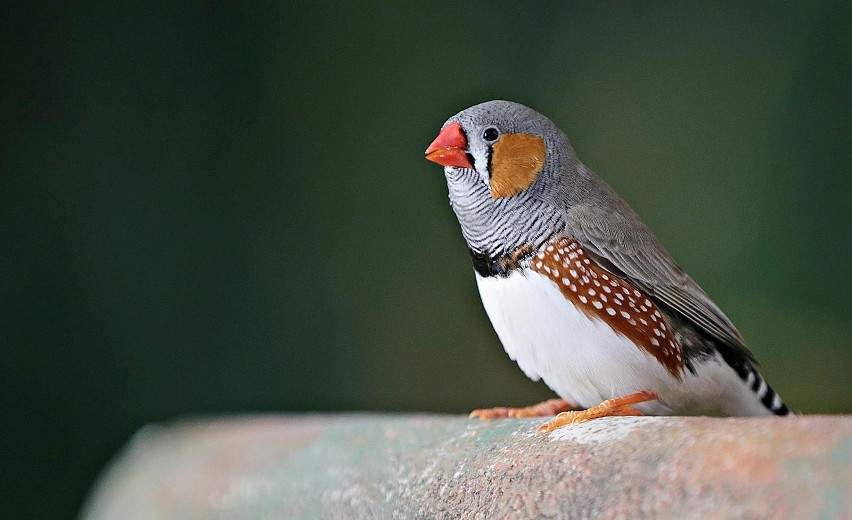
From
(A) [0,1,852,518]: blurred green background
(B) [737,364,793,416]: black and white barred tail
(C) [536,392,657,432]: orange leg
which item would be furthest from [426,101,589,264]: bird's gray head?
(A) [0,1,852,518]: blurred green background

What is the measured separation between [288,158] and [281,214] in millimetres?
163

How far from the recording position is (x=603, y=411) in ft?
4.22

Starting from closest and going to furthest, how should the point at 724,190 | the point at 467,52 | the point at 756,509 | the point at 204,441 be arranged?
the point at 756,509 < the point at 204,441 < the point at 724,190 < the point at 467,52

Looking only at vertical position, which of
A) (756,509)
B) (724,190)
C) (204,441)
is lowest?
(204,441)

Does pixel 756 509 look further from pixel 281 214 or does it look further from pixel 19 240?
pixel 19 240

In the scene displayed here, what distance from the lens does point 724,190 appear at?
235 centimetres

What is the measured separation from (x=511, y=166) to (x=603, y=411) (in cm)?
37

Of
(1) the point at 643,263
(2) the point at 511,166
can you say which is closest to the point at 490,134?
(2) the point at 511,166

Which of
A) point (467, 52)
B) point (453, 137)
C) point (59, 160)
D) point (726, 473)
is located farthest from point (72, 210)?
point (726, 473)

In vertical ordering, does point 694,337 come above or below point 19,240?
below

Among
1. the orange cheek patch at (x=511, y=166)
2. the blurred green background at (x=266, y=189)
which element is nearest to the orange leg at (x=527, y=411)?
the orange cheek patch at (x=511, y=166)

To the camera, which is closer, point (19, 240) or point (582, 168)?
point (582, 168)

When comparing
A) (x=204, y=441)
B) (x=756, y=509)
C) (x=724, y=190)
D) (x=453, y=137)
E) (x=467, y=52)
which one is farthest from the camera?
(x=467, y=52)

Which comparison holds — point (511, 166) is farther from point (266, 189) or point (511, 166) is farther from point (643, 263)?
point (266, 189)
